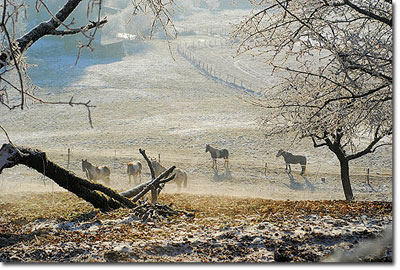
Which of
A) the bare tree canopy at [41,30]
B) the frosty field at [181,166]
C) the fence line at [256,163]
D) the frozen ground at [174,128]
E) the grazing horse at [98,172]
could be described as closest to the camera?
the bare tree canopy at [41,30]

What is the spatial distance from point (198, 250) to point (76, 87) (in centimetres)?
1933

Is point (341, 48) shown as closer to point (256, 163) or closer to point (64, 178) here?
point (64, 178)

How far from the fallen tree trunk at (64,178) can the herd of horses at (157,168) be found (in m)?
7.48

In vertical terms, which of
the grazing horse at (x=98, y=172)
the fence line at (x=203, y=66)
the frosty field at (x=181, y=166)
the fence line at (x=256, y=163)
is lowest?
the grazing horse at (x=98, y=172)

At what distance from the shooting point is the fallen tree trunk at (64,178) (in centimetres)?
477

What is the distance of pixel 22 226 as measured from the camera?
502cm

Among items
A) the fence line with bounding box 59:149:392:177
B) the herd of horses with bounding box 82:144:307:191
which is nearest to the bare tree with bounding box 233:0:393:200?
the herd of horses with bounding box 82:144:307:191

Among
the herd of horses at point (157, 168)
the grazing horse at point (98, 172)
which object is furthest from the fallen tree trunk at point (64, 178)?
the grazing horse at point (98, 172)

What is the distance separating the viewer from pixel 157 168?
14.3 m

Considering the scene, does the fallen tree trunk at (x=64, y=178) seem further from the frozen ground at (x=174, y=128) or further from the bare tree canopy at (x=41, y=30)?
the frozen ground at (x=174, y=128)

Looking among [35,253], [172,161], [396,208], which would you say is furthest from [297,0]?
[172,161]

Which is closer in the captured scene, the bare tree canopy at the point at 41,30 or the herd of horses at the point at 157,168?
the bare tree canopy at the point at 41,30

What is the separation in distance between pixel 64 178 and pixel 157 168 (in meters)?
8.96

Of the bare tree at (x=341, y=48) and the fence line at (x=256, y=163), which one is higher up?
the bare tree at (x=341, y=48)
